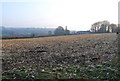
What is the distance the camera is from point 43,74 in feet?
33.3

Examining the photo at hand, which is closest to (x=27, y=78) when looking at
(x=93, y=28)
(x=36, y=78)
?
(x=36, y=78)

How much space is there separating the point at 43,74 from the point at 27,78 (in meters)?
1.20

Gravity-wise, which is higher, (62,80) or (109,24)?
(109,24)

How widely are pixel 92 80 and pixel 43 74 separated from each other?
3.35m

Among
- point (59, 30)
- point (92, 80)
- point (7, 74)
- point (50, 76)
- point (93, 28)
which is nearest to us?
point (92, 80)

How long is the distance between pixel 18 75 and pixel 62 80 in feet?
10.2

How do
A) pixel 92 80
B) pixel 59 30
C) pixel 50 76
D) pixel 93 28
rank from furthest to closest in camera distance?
1. pixel 93 28
2. pixel 59 30
3. pixel 50 76
4. pixel 92 80

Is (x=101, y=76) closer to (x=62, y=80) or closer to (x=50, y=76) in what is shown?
(x=62, y=80)

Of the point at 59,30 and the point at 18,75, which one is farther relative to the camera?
the point at 59,30

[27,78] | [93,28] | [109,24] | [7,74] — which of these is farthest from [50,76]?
[93,28]

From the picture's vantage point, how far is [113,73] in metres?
9.87

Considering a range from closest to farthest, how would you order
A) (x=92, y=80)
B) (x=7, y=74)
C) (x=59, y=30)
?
1. (x=92, y=80)
2. (x=7, y=74)
3. (x=59, y=30)

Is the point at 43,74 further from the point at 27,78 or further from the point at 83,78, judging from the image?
the point at 83,78

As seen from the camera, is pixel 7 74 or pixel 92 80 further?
pixel 7 74
